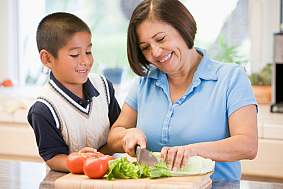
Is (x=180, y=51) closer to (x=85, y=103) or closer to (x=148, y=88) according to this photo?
(x=148, y=88)

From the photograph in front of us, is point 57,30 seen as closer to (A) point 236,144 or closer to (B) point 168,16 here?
(B) point 168,16

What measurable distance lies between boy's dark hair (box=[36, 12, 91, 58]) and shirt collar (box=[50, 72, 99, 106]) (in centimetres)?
8

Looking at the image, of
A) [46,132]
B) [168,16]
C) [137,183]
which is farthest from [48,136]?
[168,16]

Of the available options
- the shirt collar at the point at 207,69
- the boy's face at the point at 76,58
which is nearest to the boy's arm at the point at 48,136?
the boy's face at the point at 76,58

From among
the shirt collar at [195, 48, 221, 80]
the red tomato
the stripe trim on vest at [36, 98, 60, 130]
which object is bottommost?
the red tomato

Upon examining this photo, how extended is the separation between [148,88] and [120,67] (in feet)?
5.77

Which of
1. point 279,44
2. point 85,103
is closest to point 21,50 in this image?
point 279,44

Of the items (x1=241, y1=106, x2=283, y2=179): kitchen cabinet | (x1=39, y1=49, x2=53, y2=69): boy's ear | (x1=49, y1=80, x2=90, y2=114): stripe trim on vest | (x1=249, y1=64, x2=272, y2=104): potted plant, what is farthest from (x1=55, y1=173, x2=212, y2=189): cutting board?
(x1=249, y1=64, x2=272, y2=104): potted plant

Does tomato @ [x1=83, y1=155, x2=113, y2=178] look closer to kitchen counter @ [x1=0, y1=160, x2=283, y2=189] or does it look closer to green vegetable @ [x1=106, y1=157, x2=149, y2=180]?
green vegetable @ [x1=106, y1=157, x2=149, y2=180]

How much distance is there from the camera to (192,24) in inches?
68.1

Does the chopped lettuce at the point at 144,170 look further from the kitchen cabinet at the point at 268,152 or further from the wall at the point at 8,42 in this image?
the wall at the point at 8,42

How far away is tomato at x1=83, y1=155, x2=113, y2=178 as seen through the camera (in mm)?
1525

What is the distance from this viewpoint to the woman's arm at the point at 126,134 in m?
1.65

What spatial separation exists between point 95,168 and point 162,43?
41 cm
